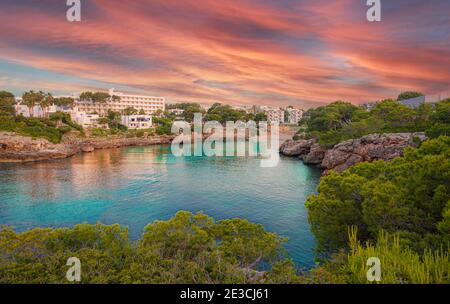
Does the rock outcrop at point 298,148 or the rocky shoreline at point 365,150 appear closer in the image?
the rocky shoreline at point 365,150

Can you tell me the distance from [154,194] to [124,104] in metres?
109

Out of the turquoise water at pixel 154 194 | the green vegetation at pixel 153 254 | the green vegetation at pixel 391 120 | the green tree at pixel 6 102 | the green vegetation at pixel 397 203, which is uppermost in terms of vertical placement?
the green tree at pixel 6 102

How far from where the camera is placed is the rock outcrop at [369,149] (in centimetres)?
3431

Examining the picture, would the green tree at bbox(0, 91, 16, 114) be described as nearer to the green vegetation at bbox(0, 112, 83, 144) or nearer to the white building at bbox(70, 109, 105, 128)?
the green vegetation at bbox(0, 112, 83, 144)

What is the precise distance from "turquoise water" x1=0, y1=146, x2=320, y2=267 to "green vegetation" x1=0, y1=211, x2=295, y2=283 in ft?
24.2

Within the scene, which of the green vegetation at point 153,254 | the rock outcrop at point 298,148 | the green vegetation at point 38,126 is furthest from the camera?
the green vegetation at point 38,126

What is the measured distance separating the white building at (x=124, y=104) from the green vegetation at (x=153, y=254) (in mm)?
120226

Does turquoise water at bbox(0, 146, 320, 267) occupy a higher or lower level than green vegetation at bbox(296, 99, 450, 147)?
lower

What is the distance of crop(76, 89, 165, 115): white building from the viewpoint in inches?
4742

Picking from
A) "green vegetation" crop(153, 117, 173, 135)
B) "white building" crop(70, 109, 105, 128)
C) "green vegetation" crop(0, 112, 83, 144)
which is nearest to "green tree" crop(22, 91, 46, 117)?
"green vegetation" crop(0, 112, 83, 144)

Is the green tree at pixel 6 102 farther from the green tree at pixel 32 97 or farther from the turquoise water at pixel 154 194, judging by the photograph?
the turquoise water at pixel 154 194

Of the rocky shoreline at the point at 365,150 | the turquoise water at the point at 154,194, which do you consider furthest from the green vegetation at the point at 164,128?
the rocky shoreline at the point at 365,150

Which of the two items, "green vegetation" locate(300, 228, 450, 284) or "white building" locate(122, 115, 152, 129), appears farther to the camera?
"white building" locate(122, 115, 152, 129)
